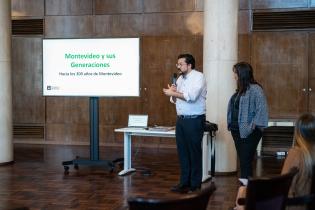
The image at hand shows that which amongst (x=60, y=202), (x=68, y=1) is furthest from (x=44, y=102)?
(x=60, y=202)

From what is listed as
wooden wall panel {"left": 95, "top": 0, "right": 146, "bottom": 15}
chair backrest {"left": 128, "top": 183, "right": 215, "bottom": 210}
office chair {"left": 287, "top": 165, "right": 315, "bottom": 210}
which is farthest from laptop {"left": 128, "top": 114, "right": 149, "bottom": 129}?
chair backrest {"left": 128, "top": 183, "right": 215, "bottom": 210}

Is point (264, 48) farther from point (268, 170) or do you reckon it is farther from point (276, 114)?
point (268, 170)

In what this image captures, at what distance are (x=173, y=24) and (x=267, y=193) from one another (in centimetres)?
729

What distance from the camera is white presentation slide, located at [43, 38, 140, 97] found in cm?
691

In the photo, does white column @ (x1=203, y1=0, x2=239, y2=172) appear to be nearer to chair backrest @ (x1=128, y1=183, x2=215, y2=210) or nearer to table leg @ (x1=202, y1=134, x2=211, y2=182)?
table leg @ (x1=202, y1=134, x2=211, y2=182)

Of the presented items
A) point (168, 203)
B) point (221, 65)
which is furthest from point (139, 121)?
point (168, 203)

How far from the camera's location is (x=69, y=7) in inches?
397

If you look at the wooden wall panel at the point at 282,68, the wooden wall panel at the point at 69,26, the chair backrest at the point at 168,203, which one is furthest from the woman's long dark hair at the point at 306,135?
the wooden wall panel at the point at 69,26

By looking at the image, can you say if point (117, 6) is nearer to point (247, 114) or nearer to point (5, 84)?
point (5, 84)

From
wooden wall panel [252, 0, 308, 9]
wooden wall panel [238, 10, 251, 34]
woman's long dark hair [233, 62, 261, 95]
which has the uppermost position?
wooden wall panel [252, 0, 308, 9]

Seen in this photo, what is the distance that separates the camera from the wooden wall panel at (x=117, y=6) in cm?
982

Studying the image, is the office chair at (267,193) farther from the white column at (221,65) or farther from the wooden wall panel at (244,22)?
the wooden wall panel at (244,22)

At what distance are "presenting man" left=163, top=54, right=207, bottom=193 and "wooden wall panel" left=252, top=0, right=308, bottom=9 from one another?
162 inches

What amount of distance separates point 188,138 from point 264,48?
4197 millimetres
